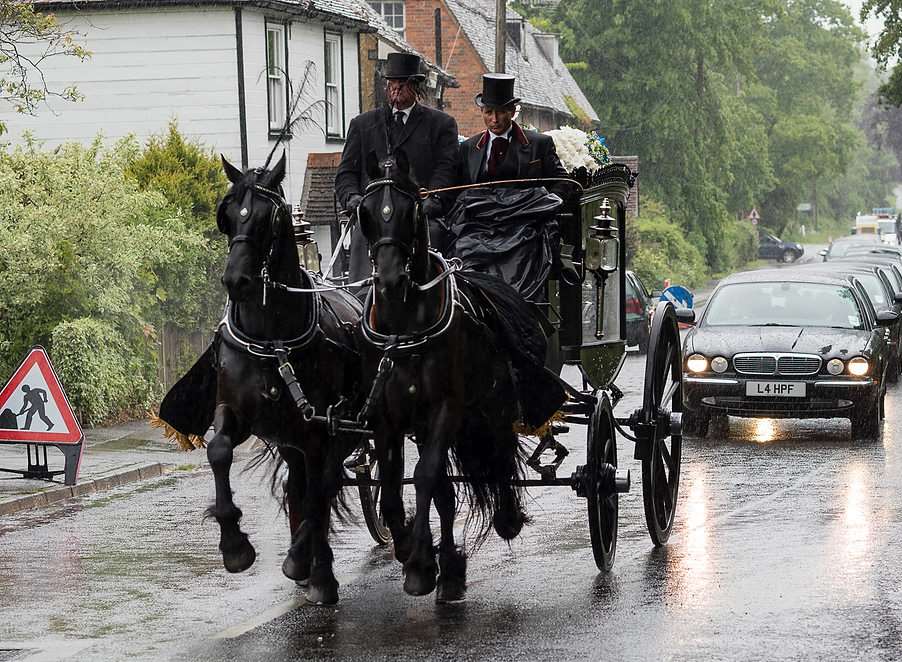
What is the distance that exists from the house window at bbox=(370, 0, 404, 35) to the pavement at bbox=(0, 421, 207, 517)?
35.4 meters

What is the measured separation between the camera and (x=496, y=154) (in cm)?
971

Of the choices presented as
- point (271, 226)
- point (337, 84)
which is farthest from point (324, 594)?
point (337, 84)

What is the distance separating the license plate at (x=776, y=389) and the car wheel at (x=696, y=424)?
2.46 ft

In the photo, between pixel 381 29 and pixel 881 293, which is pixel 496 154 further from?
pixel 381 29

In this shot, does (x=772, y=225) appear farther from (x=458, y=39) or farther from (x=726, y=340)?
(x=726, y=340)

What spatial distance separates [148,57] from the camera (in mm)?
31109

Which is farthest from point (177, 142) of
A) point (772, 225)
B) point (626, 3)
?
point (772, 225)

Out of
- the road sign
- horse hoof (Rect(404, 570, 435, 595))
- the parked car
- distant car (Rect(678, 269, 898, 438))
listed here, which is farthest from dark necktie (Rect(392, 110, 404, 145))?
the road sign

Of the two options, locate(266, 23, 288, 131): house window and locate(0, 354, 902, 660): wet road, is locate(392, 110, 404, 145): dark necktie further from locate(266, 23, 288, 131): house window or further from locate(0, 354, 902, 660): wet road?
locate(266, 23, 288, 131): house window

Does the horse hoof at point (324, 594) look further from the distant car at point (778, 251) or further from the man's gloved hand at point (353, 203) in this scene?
the distant car at point (778, 251)

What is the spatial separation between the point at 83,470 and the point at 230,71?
16.7 metres

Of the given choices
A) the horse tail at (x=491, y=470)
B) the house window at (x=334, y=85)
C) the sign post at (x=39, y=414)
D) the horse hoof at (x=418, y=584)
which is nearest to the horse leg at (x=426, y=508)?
the horse hoof at (x=418, y=584)

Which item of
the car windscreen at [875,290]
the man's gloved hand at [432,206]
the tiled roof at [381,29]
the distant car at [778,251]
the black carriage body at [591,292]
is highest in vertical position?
the tiled roof at [381,29]

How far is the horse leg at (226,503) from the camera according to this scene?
25.7 feet
